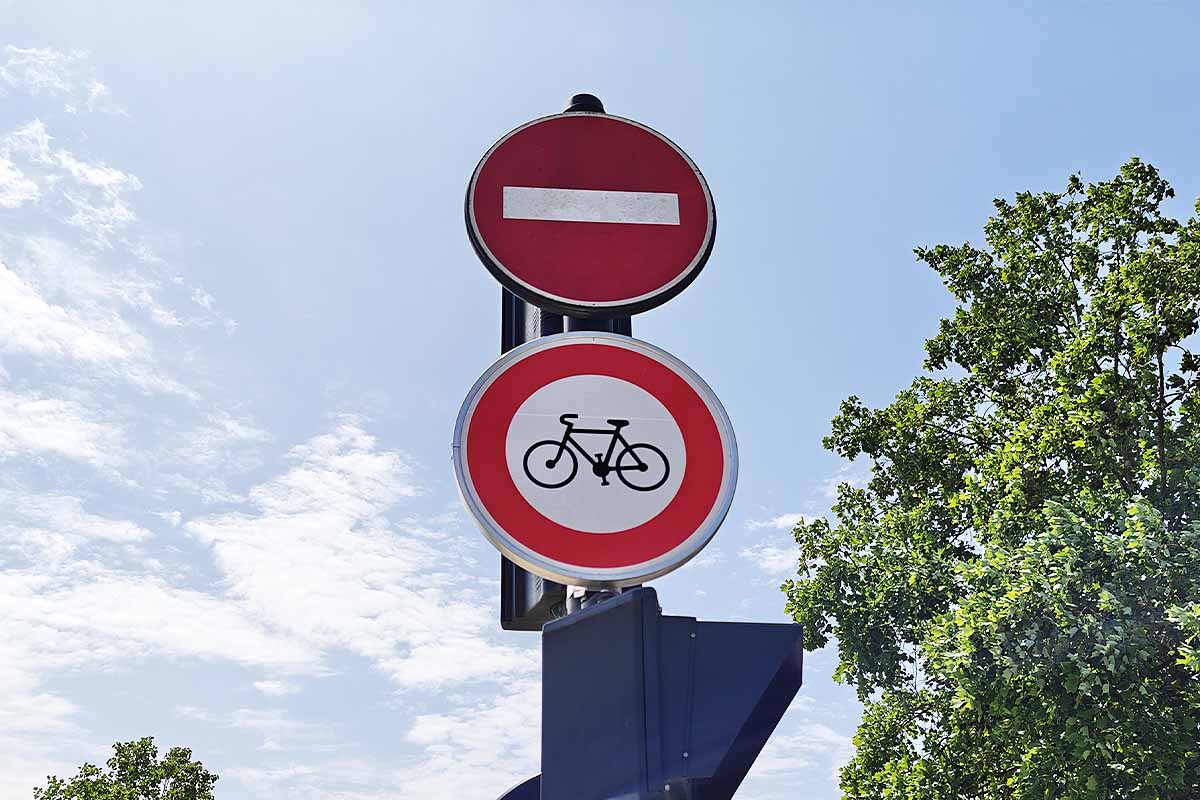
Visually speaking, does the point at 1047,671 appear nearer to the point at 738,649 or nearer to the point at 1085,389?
the point at 1085,389

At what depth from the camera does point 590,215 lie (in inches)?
102

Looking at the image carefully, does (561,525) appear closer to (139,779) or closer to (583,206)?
(583,206)

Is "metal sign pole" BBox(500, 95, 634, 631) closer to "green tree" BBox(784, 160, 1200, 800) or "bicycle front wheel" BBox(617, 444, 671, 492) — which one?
"bicycle front wheel" BBox(617, 444, 671, 492)

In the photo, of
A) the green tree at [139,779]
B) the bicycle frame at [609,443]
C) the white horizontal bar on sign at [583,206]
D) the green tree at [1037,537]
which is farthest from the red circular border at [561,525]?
the green tree at [139,779]

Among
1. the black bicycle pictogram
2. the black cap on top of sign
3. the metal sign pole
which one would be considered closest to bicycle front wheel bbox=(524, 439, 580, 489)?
the black bicycle pictogram

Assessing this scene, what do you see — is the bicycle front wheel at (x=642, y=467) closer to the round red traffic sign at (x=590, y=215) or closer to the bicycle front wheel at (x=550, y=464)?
the bicycle front wheel at (x=550, y=464)

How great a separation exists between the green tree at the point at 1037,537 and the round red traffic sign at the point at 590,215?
11463 millimetres

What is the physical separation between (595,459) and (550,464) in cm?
9

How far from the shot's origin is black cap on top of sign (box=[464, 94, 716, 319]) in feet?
8.23

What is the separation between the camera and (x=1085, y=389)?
15.2 m

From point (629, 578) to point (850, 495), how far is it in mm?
16986

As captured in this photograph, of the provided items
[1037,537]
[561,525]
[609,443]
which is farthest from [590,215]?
[1037,537]

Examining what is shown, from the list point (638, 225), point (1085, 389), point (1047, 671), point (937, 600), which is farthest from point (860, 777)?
point (638, 225)

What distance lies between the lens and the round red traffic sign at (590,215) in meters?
2.51
